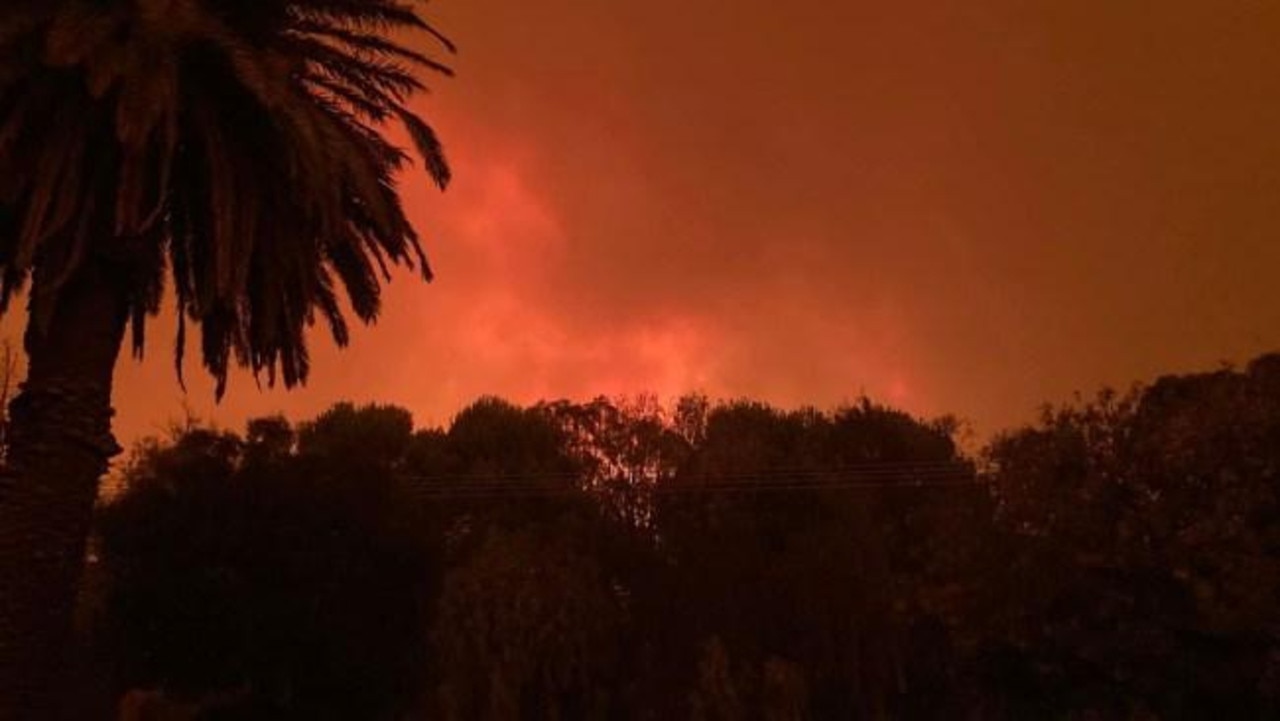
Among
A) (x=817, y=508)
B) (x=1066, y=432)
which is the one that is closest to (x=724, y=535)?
(x=817, y=508)

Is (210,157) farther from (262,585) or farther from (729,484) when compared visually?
(729,484)

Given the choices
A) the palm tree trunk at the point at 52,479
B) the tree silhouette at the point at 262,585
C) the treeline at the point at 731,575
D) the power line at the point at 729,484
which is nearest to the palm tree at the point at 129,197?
the palm tree trunk at the point at 52,479

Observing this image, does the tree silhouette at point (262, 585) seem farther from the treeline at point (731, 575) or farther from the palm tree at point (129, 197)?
the palm tree at point (129, 197)

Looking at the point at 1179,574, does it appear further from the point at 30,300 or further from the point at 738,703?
the point at 30,300

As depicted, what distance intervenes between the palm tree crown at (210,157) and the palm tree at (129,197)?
0.09 ft

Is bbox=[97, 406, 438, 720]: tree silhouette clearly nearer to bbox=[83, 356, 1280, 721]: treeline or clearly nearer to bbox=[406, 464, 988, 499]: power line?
bbox=[83, 356, 1280, 721]: treeline

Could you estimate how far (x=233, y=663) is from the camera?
2477 cm

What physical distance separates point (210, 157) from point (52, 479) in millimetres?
4322

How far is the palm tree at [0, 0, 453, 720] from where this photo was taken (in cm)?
1495

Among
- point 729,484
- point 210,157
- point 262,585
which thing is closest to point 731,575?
point 729,484

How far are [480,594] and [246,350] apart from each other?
667 inches

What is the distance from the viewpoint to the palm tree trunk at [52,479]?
589 inches

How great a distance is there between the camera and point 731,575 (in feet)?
111

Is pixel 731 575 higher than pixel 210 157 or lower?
lower
